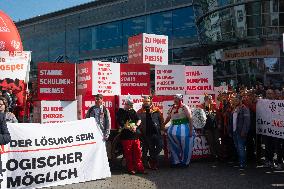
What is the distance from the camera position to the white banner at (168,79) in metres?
12.5

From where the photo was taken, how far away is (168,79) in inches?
492

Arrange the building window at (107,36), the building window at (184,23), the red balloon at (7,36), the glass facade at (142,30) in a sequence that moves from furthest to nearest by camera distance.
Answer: the building window at (107,36) → the glass facade at (142,30) → the building window at (184,23) → the red balloon at (7,36)

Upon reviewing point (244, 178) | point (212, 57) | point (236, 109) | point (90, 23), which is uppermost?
point (90, 23)

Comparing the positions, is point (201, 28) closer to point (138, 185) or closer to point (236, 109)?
point (236, 109)

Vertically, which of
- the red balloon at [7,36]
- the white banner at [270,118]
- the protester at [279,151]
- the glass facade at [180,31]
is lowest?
the protester at [279,151]

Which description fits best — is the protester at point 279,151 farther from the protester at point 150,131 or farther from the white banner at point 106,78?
the white banner at point 106,78

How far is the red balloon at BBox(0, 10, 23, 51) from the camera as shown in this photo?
1477cm

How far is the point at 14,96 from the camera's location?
13.1m

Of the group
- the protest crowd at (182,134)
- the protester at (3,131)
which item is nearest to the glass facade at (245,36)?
the protest crowd at (182,134)

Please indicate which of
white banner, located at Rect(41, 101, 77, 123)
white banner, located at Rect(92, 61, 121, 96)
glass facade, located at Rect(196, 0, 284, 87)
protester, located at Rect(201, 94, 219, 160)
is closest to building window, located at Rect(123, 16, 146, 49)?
glass facade, located at Rect(196, 0, 284, 87)

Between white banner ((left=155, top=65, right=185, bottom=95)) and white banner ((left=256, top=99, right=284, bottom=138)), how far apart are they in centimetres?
243

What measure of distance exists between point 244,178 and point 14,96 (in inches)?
292

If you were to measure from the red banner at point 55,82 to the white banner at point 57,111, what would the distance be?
0.16 metres

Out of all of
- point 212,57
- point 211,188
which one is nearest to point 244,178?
point 211,188
